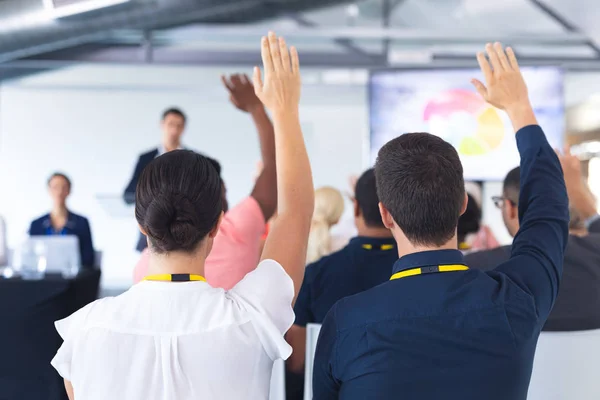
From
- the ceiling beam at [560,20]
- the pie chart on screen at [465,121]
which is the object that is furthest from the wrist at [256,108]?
the ceiling beam at [560,20]

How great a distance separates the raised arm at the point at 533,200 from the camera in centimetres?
120

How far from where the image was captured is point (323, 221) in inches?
148

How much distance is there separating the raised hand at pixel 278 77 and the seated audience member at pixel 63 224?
4.15 metres

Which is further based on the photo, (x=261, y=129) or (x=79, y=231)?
(x=79, y=231)

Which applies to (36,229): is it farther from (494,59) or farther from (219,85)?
(494,59)

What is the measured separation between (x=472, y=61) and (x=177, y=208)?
602 centimetres

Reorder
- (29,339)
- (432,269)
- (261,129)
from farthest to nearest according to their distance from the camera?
(29,339) → (261,129) → (432,269)

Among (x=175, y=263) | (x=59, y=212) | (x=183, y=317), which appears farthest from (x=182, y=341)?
(x=59, y=212)

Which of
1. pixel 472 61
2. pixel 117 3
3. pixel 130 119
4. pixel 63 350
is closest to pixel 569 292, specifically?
pixel 63 350

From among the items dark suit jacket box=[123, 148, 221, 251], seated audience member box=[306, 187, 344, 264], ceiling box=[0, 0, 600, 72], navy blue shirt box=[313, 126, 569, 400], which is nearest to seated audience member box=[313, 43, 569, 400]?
navy blue shirt box=[313, 126, 569, 400]

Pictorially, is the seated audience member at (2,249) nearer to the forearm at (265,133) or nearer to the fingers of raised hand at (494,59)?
the forearm at (265,133)

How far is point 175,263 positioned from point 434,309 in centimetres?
46

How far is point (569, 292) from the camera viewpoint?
6.00 feet

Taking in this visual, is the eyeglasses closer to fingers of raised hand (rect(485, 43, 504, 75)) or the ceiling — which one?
fingers of raised hand (rect(485, 43, 504, 75))
